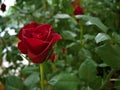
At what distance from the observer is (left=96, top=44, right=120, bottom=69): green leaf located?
1.58ft

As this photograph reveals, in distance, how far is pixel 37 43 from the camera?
425 mm

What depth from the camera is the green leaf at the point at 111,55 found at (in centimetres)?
48

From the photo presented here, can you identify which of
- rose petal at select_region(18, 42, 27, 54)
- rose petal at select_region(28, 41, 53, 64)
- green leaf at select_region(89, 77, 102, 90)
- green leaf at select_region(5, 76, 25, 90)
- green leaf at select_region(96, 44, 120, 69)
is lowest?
green leaf at select_region(89, 77, 102, 90)

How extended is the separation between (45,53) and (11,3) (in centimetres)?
72

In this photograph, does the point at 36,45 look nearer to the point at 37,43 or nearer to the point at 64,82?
the point at 37,43

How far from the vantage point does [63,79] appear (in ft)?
1.69

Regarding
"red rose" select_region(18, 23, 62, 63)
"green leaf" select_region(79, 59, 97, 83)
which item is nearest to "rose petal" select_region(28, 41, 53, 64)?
"red rose" select_region(18, 23, 62, 63)

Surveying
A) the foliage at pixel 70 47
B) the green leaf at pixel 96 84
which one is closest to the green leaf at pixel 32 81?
the foliage at pixel 70 47

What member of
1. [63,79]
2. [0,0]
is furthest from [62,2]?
[63,79]

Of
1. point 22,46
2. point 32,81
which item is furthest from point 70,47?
point 22,46

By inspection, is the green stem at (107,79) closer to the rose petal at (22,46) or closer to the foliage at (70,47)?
the foliage at (70,47)

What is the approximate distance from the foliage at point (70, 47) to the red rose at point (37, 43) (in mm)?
47

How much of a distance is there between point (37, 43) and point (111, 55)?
13 cm

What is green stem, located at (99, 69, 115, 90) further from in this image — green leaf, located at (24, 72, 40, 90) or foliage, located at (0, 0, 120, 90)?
green leaf, located at (24, 72, 40, 90)
